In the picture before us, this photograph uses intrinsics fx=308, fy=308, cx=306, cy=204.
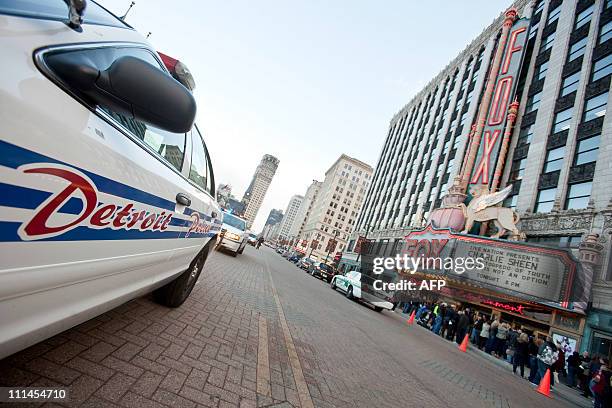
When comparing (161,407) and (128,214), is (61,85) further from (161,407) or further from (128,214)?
(161,407)

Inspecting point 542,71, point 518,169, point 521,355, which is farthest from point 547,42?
point 521,355

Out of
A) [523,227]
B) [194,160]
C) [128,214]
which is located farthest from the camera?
[523,227]

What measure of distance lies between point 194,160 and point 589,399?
50.6ft

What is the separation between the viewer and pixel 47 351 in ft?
7.16

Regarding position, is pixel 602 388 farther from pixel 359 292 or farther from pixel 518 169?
pixel 518 169

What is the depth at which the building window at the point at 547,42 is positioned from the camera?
2416cm

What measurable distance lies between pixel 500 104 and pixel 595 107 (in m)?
6.24

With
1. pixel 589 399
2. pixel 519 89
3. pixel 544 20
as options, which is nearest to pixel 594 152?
pixel 519 89

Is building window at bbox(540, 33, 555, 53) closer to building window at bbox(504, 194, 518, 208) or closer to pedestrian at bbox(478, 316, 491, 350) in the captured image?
building window at bbox(504, 194, 518, 208)

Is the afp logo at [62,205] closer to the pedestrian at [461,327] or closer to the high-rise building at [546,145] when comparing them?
the pedestrian at [461,327]

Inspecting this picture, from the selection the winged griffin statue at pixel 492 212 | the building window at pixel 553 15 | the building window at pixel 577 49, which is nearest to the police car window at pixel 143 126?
the winged griffin statue at pixel 492 212

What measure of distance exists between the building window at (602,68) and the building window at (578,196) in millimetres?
7318

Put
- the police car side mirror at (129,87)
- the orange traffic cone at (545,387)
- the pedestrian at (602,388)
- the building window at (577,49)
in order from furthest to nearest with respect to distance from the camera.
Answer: the building window at (577,49), the orange traffic cone at (545,387), the pedestrian at (602,388), the police car side mirror at (129,87)

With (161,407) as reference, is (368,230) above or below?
above
